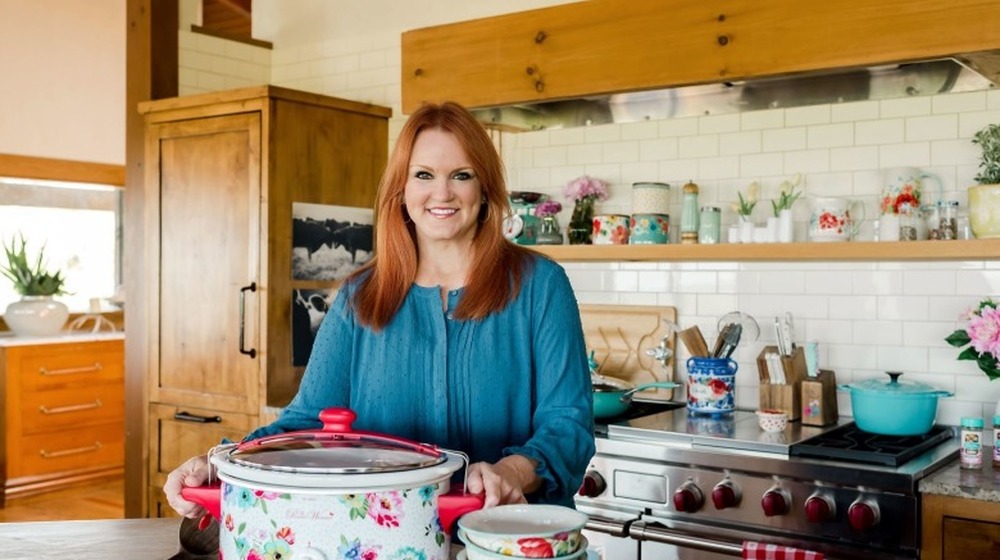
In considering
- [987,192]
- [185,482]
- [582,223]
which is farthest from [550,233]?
[185,482]

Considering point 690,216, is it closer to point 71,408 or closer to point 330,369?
point 330,369

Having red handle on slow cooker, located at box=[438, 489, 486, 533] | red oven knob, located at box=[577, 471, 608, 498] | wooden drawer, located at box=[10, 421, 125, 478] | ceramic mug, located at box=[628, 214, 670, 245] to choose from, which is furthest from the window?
red handle on slow cooker, located at box=[438, 489, 486, 533]

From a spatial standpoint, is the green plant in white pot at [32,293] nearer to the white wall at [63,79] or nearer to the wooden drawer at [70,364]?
the wooden drawer at [70,364]

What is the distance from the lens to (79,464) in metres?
6.88

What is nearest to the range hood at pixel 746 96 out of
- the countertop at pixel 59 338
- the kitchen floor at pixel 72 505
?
the kitchen floor at pixel 72 505

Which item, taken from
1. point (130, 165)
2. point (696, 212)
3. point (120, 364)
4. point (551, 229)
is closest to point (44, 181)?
point (120, 364)

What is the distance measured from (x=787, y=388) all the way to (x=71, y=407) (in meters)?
4.97

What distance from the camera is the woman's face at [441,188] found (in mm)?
1917

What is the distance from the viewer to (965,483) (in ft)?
9.07

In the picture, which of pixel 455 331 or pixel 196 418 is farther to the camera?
pixel 196 418

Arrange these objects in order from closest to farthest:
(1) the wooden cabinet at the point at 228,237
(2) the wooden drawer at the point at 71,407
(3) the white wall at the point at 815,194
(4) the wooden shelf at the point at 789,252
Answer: (4) the wooden shelf at the point at 789,252 < (3) the white wall at the point at 815,194 < (1) the wooden cabinet at the point at 228,237 < (2) the wooden drawer at the point at 71,407

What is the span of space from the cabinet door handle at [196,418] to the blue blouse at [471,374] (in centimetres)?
252

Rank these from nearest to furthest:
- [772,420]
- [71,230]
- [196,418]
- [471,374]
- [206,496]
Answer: [206,496], [471,374], [772,420], [196,418], [71,230]

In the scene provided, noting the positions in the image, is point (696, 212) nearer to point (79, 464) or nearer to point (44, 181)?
point (79, 464)
